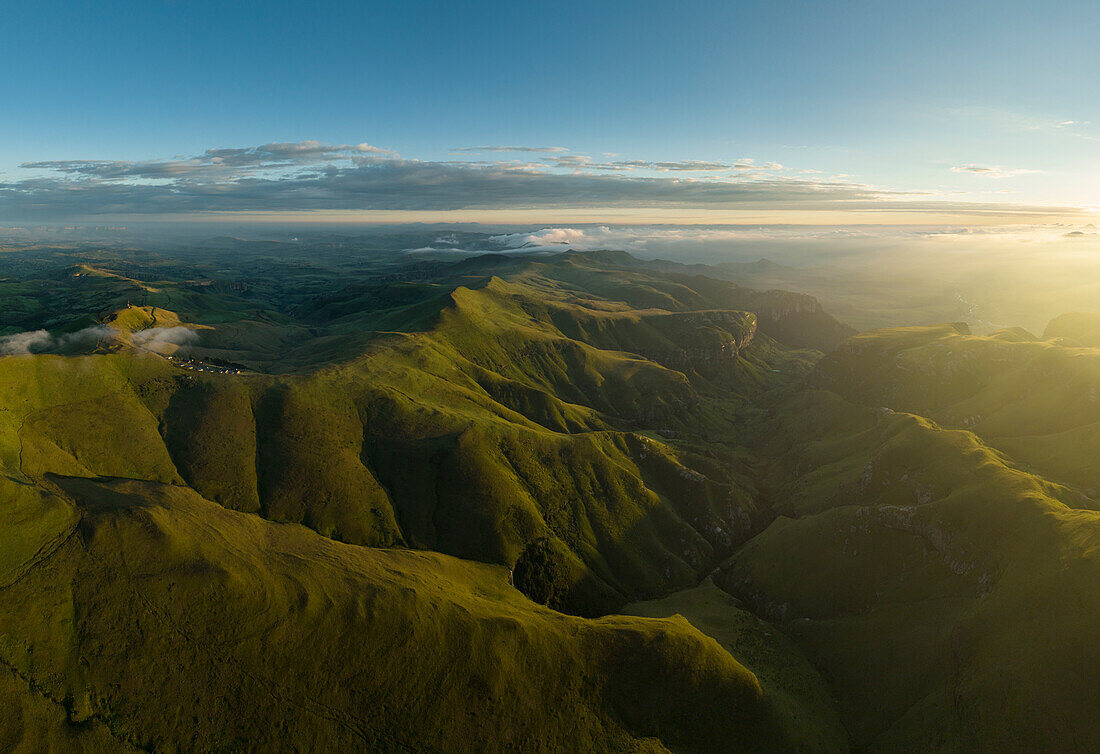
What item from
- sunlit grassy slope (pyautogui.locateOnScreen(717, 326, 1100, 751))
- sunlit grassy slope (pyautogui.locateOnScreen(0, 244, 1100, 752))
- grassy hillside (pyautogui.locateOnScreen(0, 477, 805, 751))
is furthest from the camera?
sunlit grassy slope (pyautogui.locateOnScreen(717, 326, 1100, 751))

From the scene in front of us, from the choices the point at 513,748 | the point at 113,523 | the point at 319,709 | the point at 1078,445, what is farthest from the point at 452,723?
the point at 1078,445

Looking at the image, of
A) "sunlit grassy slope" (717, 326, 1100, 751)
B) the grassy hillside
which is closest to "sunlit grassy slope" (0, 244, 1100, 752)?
the grassy hillside

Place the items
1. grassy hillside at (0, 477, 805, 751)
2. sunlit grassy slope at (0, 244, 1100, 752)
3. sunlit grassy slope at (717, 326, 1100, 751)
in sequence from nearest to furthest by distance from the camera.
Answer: grassy hillside at (0, 477, 805, 751), sunlit grassy slope at (0, 244, 1100, 752), sunlit grassy slope at (717, 326, 1100, 751)

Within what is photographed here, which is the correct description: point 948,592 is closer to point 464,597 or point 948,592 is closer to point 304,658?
point 464,597

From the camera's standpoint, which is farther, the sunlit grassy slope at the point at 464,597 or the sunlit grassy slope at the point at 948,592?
the sunlit grassy slope at the point at 948,592

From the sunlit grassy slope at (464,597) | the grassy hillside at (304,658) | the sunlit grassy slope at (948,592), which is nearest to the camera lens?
the grassy hillside at (304,658)

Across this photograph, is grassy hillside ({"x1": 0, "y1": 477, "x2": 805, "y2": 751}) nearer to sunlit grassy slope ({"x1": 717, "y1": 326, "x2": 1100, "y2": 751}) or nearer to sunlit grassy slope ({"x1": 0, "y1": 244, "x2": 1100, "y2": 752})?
sunlit grassy slope ({"x1": 0, "y1": 244, "x2": 1100, "y2": 752})

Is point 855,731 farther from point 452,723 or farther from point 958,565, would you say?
point 452,723

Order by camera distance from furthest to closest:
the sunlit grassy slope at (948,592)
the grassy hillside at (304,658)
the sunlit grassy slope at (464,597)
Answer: the sunlit grassy slope at (948,592) → the sunlit grassy slope at (464,597) → the grassy hillside at (304,658)

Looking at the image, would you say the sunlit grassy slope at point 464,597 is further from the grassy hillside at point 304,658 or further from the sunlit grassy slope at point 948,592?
the sunlit grassy slope at point 948,592

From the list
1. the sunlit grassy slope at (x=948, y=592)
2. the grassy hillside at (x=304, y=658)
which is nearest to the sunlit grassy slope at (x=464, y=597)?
the grassy hillside at (x=304, y=658)

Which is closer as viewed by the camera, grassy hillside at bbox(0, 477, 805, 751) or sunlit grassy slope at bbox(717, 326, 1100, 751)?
grassy hillside at bbox(0, 477, 805, 751)

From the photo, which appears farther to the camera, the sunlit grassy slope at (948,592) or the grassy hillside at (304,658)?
the sunlit grassy slope at (948,592)
